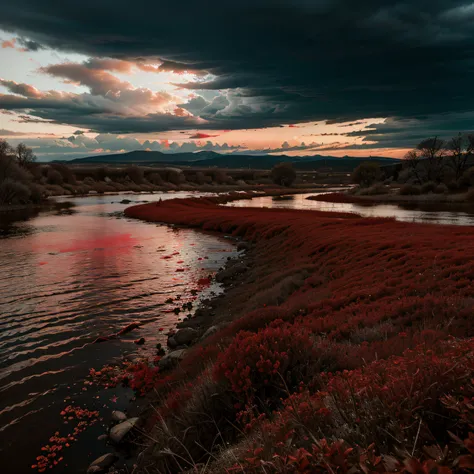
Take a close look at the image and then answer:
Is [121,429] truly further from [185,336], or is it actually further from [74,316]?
[74,316]

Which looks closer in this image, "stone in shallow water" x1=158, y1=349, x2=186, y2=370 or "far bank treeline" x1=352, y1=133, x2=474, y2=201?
"stone in shallow water" x1=158, y1=349, x2=186, y2=370

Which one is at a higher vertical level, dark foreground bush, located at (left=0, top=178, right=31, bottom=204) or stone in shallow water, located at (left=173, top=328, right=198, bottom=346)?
dark foreground bush, located at (left=0, top=178, right=31, bottom=204)

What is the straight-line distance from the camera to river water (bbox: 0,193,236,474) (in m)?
8.66

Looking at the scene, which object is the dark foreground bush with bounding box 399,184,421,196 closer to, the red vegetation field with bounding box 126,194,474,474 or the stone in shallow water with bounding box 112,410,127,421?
the red vegetation field with bounding box 126,194,474,474

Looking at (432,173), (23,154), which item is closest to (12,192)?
(23,154)

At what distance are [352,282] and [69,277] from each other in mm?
17977

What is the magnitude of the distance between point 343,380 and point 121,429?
5742 mm

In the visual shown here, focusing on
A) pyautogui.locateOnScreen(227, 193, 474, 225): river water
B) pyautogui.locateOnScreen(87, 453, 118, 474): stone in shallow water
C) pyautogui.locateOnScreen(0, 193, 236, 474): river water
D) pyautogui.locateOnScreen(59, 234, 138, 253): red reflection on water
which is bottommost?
pyautogui.locateOnScreen(0, 193, 236, 474): river water

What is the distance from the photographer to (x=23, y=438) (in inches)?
324

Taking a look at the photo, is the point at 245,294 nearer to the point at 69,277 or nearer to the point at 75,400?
the point at 75,400

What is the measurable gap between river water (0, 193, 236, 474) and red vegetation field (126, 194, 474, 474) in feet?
8.97

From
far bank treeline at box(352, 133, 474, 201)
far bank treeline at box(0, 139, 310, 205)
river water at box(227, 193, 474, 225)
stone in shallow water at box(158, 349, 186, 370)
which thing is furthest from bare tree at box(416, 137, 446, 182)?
stone in shallow water at box(158, 349, 186, 370)

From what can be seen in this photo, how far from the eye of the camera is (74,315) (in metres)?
16.3

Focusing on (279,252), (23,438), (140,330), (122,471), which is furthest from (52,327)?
(279,252)
